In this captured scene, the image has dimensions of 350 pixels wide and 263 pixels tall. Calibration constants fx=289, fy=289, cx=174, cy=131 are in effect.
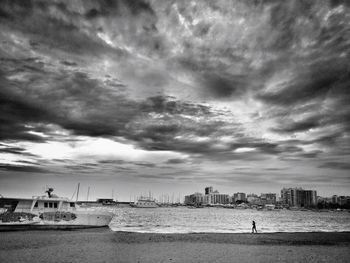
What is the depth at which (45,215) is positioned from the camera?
4069 cm

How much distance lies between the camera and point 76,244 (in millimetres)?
27531

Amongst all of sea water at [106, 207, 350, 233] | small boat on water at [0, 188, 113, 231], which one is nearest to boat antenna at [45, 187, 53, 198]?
small boat on water at [0, 188, 113, 231]

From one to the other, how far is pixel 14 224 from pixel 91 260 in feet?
78.1

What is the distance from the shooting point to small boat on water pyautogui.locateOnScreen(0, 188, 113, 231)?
39.1 meters

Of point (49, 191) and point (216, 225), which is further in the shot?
point (216, 225)

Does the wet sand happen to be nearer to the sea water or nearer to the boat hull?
the boat hull

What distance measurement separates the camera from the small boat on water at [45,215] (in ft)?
128

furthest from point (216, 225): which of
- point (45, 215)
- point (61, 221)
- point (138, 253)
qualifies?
point (138, 253)

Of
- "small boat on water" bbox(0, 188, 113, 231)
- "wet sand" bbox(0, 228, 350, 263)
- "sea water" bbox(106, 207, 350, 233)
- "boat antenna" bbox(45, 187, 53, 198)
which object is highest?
"boat antenna" bbox(45, 187, 53, 198)

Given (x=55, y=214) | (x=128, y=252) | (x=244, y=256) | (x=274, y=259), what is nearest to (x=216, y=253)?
(x=244, y=256)

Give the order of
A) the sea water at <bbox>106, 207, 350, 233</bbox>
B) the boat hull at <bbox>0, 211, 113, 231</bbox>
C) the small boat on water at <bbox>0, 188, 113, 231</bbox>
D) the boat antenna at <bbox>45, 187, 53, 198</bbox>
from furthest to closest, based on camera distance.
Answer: the sea water at <bbox>106, 207, 350, 233</bbox> → the boat antenna at <bbox>45, 187, 53, 198</bbox> → the small boat on water at <bbox>0, 188, 113, 231</bbox> → the boat hull at <bbox>0, 211, 113, 231</bbox>

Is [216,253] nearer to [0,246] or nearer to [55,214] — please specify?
[0,246]

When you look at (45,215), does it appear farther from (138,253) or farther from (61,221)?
(138,253)

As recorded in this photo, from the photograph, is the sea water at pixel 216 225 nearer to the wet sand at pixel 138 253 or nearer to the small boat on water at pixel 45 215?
the small boat on water at pixel 45 215
